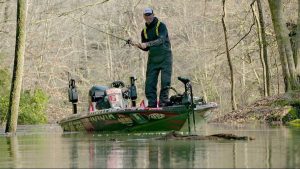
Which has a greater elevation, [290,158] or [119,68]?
[119,68]

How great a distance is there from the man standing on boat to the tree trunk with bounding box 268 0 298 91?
883 centimetres

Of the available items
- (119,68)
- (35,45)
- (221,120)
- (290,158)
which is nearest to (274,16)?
(221,120)

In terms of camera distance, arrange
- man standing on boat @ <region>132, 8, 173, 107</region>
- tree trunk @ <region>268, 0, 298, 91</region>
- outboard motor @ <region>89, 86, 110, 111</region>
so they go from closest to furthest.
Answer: man standing on boat @ <region>132, 8, 173, 107</region>, outboard motor @ <region>89, 86, 110, 111</region>, tree trunk @ <region>268, 0, 298, 91</region>

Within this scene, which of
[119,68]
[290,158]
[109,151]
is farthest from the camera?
[119,68]

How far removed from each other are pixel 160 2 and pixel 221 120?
38.5 metres

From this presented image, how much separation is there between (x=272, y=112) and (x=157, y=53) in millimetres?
8659

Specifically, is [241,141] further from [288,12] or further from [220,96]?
[220,96]

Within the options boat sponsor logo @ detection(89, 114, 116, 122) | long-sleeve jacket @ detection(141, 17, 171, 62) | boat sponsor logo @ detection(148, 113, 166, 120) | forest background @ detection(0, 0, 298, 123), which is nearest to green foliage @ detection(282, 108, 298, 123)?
long-sleeve jacket @ detection(141, 17, 171, 62)

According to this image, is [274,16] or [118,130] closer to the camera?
[118,130]

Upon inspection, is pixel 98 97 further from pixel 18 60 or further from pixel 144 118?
pixel 144 118

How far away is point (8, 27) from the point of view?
5097 cm

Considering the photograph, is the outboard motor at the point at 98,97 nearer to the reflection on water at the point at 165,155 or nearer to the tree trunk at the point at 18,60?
the tree trunk at the point at 18,60

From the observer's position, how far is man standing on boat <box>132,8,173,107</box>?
19.8 meters

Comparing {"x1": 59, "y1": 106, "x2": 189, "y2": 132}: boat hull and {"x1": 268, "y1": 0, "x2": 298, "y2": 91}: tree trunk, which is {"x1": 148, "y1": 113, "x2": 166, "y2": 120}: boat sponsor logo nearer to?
{"x1": 59, "y1": 106, "x2": 189, "y2": 132}: boat hull
